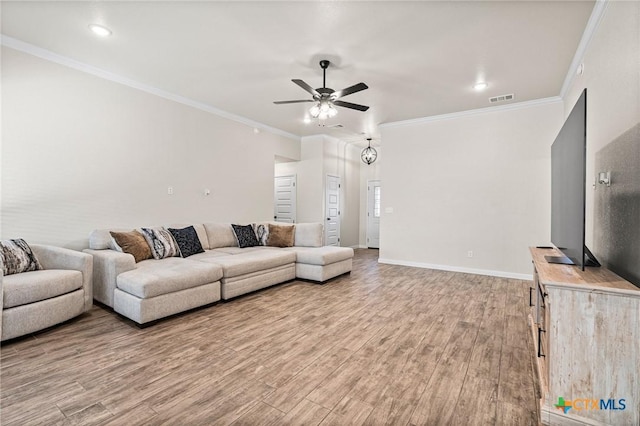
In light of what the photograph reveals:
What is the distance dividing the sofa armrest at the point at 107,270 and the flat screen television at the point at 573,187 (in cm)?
384

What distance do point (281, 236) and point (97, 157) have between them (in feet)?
8.99

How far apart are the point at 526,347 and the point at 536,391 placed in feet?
2.29

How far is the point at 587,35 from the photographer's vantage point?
291 cm

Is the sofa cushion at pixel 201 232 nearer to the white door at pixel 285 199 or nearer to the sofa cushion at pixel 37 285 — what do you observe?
the sofa cushion at pixel 37 285

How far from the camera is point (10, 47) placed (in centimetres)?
319

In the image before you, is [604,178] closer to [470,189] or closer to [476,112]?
[470,189]

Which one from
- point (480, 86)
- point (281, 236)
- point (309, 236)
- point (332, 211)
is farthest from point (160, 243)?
point (480, 86)

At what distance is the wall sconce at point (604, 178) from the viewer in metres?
2.30

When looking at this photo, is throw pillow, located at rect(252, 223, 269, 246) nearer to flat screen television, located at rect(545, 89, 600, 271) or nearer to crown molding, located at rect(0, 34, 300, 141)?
crown molding, located at rect(0, 34, 300, 141)

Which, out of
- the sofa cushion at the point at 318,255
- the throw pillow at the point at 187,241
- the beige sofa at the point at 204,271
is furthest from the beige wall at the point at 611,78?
the throw pillow at the point at 187,241

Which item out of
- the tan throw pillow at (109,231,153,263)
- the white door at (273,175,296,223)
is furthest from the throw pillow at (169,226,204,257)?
the white door at (273,175,296,223)

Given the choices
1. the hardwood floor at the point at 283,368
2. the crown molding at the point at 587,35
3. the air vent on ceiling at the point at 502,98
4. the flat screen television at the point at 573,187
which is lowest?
the hardwood floor at the point at 283,368

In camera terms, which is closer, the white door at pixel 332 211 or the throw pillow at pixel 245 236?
the throw pillow at pixel 245 236

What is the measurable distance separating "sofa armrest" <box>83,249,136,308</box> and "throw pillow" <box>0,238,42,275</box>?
1.60ft
